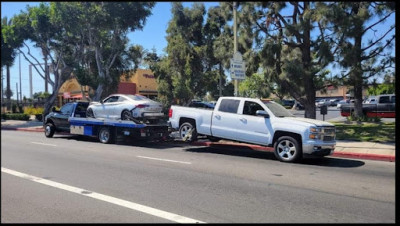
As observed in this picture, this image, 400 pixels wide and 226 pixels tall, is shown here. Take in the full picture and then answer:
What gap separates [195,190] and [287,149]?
456 centimetres

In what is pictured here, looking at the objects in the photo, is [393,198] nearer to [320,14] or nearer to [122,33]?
[320,14]

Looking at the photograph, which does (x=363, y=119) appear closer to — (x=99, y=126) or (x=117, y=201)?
(x=99, y=126)

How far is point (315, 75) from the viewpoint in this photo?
52.0ft

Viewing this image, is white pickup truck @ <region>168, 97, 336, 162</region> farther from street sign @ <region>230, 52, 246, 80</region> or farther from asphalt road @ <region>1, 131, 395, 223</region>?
street sign @ <region>230, 52, 246, 80</region>

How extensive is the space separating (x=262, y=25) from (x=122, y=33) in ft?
42.3

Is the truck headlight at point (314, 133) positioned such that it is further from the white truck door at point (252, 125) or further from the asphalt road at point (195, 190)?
the white truck door at point (252, 125)

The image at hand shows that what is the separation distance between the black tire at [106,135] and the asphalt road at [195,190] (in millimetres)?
3881

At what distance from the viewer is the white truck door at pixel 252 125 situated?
10953 mm

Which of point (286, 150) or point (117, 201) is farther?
point (286, 150)

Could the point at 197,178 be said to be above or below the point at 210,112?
below

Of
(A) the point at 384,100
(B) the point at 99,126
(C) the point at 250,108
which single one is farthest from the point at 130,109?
(A) the point at 384,100

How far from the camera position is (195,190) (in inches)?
265

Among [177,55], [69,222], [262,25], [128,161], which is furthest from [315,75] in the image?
[69,222]

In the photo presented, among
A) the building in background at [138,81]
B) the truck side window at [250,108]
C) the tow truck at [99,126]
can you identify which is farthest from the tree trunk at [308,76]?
the building in background at [138,81]
